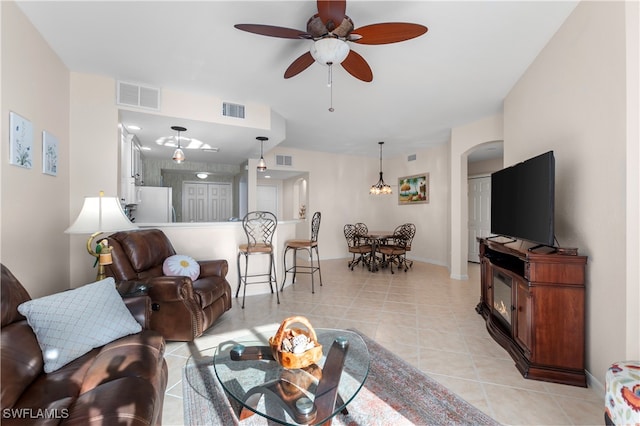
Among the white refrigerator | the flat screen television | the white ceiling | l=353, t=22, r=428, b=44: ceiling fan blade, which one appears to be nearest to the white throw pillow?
the white ceiling

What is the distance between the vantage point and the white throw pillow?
1.26 m

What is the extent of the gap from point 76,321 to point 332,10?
224 cm

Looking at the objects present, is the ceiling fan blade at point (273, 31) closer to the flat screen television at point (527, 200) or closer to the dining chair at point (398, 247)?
the flat screen television at point (527, 200)

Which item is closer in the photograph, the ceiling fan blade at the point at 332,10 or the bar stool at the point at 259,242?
the ceiling fan blade at the point at 332,10

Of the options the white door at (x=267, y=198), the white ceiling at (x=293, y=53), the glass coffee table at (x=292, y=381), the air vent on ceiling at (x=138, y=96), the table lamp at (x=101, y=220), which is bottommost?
the glass coffee table at (x=292, y=381)

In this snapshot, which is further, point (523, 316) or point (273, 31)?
point (523, 316)

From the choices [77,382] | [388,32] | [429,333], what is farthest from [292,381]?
[388,32]

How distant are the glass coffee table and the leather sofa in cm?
33

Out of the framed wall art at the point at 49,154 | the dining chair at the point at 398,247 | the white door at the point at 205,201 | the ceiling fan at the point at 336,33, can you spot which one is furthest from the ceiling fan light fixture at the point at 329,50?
the white door at the point at 205,201

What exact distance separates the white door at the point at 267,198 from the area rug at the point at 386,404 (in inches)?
239

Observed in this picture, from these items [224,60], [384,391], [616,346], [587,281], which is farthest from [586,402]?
[224,60]

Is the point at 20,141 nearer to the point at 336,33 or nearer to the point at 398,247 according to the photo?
the point at 336,33

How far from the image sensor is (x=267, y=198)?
26.0 feet

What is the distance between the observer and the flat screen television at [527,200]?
6.25 feet
